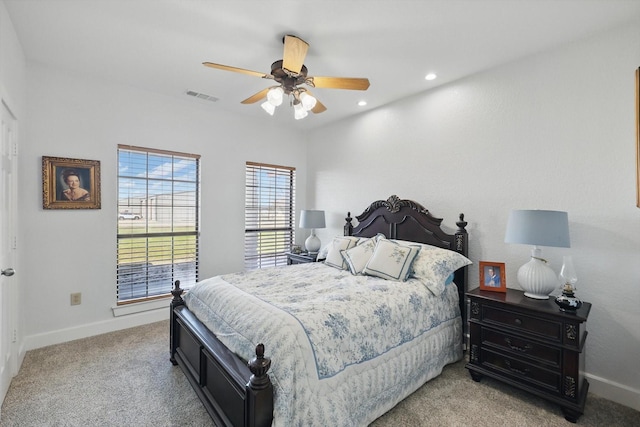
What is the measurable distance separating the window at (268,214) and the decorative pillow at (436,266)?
2.61m

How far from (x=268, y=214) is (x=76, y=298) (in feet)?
8.37

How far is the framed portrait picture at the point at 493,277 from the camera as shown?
8.56 ft

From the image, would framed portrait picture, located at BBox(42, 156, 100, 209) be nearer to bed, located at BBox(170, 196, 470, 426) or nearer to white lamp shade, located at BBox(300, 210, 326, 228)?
bed, located at BBox(170, 196, 470, 426)

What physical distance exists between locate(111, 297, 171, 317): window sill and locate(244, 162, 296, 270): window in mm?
1204

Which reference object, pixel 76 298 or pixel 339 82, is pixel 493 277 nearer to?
pixel 339 82

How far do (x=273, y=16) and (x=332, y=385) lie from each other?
8.15 ft

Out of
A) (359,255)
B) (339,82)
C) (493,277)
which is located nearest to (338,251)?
(359,255)

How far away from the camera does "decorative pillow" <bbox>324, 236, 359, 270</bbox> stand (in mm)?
3381

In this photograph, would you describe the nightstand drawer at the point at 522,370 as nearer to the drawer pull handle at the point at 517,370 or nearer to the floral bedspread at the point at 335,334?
the drawer pull handle at the point at 517,370

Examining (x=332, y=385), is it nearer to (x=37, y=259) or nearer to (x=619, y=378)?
(x=619, y=378)

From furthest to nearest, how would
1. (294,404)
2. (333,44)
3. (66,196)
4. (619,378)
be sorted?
(66,196), (333,44), (619,378), (294,404)

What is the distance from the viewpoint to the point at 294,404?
1574 mm

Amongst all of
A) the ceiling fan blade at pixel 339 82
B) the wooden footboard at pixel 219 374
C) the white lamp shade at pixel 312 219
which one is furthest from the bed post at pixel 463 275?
the wooden footboard at pixel 219 374

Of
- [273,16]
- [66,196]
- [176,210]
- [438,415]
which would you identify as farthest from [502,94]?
[66,196]
